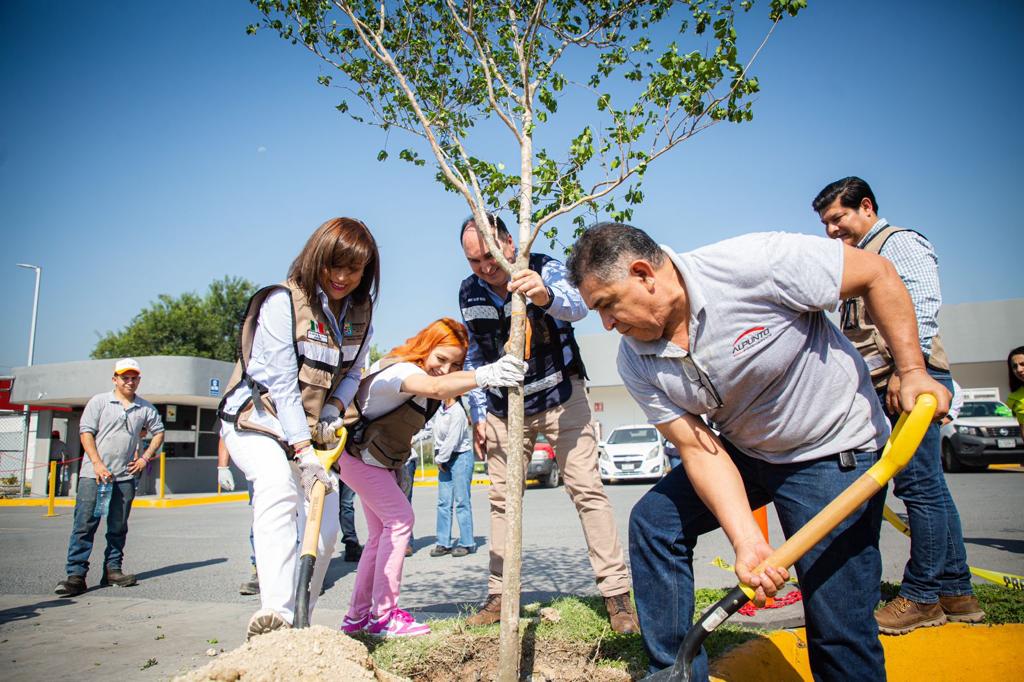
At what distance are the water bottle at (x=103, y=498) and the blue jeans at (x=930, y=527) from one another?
6591 mm

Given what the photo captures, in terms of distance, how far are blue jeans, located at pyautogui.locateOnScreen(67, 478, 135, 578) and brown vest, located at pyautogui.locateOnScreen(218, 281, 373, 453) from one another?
386cm

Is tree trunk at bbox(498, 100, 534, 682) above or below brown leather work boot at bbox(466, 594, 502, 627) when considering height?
above

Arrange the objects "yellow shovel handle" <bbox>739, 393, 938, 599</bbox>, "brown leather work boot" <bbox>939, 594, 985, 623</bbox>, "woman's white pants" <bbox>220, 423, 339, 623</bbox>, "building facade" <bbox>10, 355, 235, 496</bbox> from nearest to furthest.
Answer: "yellow shovel handle" <bbox>739, 393, 938, 599</bbox> < "woman's white pants" <bbox>220, 423, 339, 623</bbox> < "brown leather work boot" <bbox>939, 594, 985, 623</bbox> < "building facade" <bbox>10, 355, 235, 496</bbox>

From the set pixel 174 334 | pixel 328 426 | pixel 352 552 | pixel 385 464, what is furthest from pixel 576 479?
pixel 174 334

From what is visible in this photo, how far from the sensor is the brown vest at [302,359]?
3.18 metres

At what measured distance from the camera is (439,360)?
4.02 metres

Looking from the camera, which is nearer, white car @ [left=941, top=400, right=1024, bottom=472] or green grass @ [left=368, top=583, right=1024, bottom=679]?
green grass @ [left=368, top=583, right=1024, bottom=679]

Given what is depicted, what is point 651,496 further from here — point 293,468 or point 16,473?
point 16,473

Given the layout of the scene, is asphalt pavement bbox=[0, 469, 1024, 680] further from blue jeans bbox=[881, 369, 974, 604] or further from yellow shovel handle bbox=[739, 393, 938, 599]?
yellow shovel handle bbox=[739, 393, 938, 599]

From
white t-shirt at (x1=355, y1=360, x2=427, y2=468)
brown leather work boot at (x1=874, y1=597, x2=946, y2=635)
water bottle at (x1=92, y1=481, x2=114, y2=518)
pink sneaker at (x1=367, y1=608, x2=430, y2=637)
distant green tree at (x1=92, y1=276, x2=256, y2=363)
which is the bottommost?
pink sneaker at (x1=367, y1=608, x2=430, y2=637)

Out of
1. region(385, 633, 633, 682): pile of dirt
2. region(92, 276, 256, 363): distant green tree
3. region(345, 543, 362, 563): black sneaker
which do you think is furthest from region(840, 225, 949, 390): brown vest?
region(92, 276, 256, 363): distant green tree

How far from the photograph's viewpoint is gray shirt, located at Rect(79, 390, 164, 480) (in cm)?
646

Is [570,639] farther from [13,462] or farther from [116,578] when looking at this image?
[13,462]

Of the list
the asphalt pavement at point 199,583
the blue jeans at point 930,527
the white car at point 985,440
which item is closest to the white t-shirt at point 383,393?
the asphalt pavement at point 199,583
